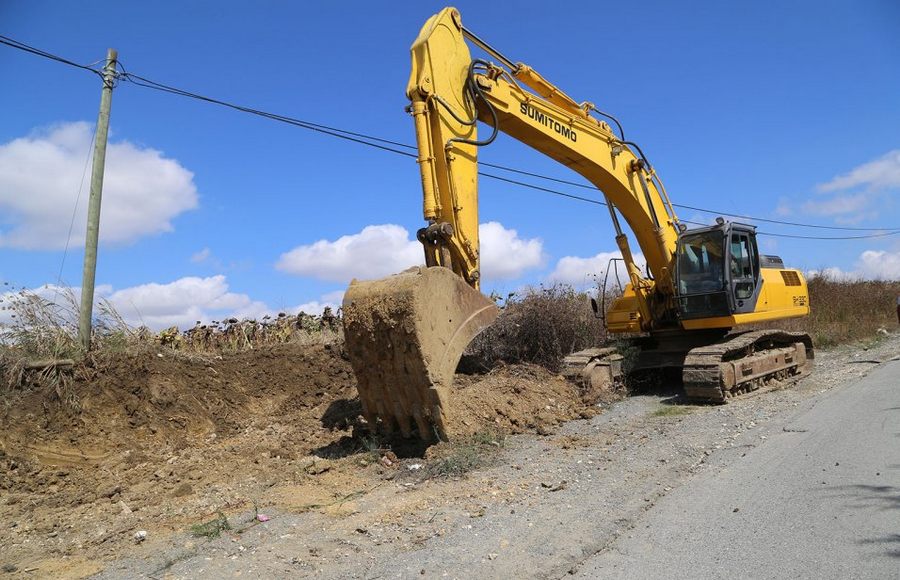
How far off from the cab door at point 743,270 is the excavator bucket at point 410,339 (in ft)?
17.4

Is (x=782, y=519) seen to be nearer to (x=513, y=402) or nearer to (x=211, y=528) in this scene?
(x=513, y=402)

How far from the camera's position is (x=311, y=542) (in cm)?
436

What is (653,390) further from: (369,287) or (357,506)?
(357,506)

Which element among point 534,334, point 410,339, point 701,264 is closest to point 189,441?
point 410,339

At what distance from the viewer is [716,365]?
8.92 metres

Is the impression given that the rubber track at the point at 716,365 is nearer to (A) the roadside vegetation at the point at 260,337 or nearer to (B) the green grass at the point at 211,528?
(A) the roadside vegetation at the point at 260,337

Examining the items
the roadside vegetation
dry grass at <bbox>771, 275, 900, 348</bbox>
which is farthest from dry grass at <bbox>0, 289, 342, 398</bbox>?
dry grass at <bbox>771, 275, 900, 348</bbox>

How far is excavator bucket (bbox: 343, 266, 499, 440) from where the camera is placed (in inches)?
238

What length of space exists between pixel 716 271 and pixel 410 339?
6.33 meters

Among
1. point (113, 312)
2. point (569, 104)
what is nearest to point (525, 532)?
point (569, 104)

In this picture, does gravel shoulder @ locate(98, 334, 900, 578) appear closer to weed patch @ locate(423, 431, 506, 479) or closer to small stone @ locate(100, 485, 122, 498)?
weed patch @ locate(423, 431, 506, 479)

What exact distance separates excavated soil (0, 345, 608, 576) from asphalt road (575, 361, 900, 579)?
2486 millimetres

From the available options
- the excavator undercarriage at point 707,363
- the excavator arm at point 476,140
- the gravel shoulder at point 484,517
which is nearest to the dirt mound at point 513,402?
the gravel shoulder at point 484,517

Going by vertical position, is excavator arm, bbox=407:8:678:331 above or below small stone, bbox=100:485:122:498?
above
